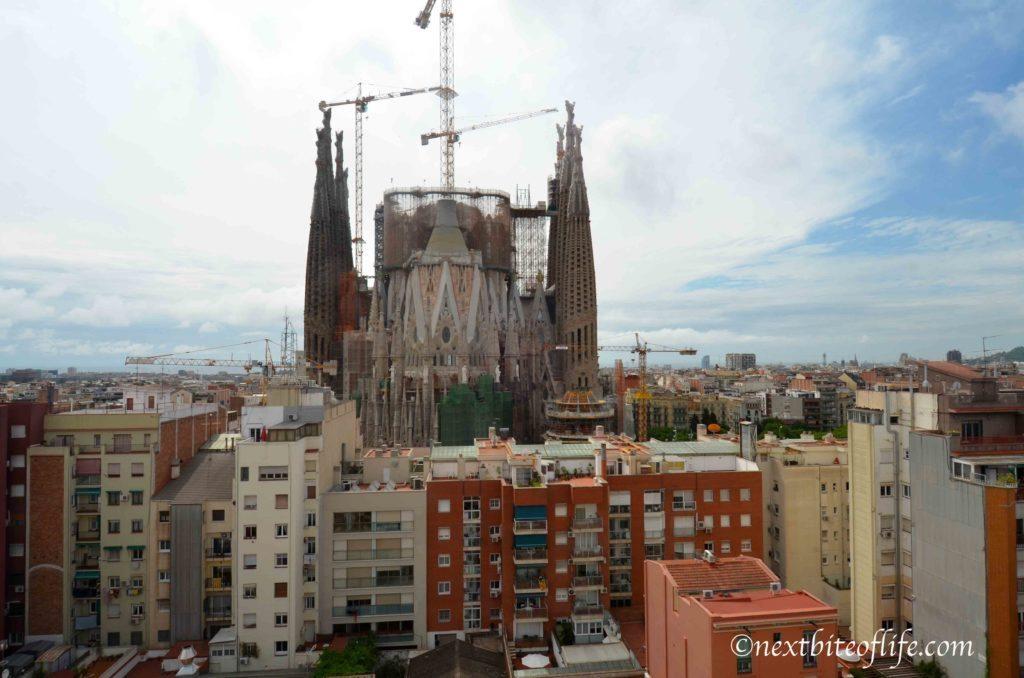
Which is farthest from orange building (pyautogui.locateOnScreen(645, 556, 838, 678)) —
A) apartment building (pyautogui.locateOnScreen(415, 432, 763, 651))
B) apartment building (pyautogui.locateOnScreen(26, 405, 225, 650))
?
apartment building (pyautogui.locateOnScreen(26, 405, 225, 650))

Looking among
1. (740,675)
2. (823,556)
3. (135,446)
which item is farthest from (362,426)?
(740,675)

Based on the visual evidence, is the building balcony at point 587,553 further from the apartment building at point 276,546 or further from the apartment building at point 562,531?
the apartment building at point 276,546

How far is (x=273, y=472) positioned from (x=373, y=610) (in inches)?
241

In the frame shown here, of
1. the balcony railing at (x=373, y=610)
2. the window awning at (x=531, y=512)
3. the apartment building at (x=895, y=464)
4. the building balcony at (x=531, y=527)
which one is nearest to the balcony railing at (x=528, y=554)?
the building balcony at (x=531, y=527)

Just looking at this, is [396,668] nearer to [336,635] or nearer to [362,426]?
[336,635]

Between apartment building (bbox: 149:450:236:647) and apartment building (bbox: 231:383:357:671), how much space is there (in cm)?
155

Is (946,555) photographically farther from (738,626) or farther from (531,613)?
(531,613)

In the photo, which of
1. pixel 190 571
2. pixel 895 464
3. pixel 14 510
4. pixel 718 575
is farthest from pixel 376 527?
pixel 895 464

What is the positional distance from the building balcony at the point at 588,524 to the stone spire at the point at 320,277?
136ft

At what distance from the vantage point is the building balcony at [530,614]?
22.8m

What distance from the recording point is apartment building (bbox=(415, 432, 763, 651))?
23.0 m

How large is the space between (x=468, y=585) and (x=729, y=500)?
34.1ft

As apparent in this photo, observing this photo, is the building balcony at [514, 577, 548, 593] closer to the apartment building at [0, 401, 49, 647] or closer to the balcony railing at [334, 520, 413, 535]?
the balcony railing at [334, 520, 413, 535]

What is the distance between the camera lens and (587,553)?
2319cm
